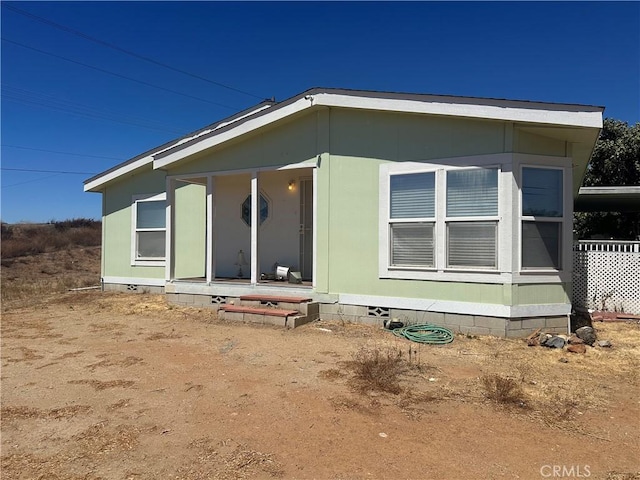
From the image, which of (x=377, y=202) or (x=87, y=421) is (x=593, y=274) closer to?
(x=377, y=202)

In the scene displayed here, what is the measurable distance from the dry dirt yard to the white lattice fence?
193 cm

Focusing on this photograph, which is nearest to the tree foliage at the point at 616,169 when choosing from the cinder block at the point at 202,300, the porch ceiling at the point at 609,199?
the porch ceiling at the point at 609,199

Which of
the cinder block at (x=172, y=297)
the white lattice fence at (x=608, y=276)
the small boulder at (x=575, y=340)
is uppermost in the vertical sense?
the white lattice fence at (x=608, y=276)

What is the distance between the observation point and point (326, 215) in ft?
25.9

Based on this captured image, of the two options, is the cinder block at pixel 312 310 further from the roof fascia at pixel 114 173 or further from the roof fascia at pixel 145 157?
the roof fascia at pixel 114 173

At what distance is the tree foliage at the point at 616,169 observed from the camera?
56.7 ft

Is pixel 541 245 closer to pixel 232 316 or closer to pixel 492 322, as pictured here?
pixel 492 322

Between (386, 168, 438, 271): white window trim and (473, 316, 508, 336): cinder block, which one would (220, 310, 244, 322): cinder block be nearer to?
(386, 168, 438, 271): white window trim

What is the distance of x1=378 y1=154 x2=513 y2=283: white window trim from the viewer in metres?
6.43

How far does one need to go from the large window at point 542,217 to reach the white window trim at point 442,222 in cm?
35

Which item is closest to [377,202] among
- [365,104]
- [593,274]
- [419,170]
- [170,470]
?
[419,170]

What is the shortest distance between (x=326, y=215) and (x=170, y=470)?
557 centimetres

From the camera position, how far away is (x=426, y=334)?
21.6ft

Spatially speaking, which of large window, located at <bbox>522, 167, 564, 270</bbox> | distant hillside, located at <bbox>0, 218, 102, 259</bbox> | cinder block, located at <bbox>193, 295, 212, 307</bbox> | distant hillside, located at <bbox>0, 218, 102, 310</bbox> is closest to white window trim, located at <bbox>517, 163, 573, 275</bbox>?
large window, located at <bbox>522, 167, 564, 270</bbox>
